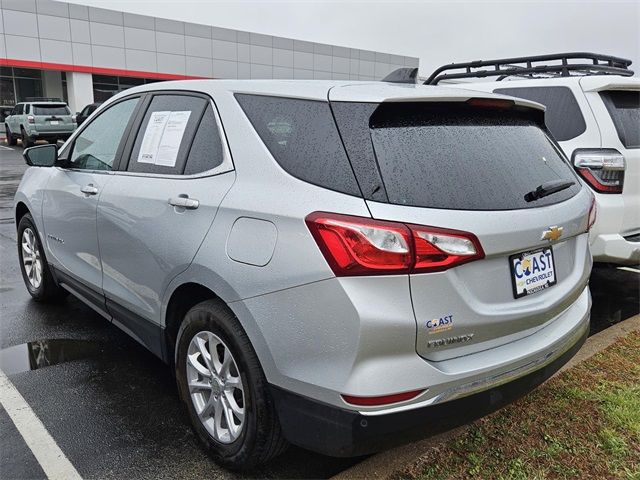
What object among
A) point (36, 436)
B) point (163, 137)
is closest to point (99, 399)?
point (36, 436)

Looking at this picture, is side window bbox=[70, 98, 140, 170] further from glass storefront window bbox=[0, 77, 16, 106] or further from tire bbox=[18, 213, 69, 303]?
glass storefront window bbox=[0, 77, 16, 106]

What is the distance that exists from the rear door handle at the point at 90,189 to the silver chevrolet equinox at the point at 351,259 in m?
0.59

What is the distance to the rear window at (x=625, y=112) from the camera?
4406 millimetres

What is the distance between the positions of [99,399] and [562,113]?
4.11m

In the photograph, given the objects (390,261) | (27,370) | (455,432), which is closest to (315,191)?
(390,261)

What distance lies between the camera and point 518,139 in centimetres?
269

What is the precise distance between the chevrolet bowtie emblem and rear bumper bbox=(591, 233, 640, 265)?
2060mm

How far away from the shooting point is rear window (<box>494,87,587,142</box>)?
14.8ft

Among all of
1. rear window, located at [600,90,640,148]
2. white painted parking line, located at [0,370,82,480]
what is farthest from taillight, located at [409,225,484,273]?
rear window, located at [600,90,640,148]

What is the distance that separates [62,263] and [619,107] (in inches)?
179

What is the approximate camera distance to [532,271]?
2.38 metres

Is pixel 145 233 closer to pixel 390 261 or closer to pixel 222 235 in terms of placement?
pixel 222 235

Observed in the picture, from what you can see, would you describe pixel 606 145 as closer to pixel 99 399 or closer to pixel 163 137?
pixel 163 137

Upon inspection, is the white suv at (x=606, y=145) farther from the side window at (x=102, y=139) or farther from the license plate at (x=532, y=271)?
the side window at (x=102, y=139)
